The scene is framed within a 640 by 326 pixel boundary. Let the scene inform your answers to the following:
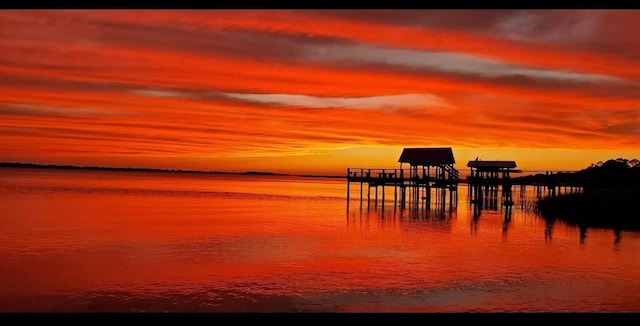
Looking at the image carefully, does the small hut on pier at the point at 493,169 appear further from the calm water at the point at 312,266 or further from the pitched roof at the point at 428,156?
the calm water at the point at 312,266

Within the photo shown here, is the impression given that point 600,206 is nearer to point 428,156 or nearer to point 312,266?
point 428,156

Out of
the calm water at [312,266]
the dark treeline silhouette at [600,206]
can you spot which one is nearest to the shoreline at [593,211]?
the dark treeline silhouette at [600,206]

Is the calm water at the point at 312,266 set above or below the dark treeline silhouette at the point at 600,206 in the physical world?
below

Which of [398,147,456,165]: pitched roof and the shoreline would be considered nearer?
the shoreline

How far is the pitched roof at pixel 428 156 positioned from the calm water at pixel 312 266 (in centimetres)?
1676

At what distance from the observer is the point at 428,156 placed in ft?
199

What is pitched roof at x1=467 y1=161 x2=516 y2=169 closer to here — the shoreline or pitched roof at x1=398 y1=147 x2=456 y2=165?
pitched roof at x1=398 y1=147 x2=456 y2=165

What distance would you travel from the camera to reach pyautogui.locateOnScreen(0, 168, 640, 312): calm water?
1809 centimetres

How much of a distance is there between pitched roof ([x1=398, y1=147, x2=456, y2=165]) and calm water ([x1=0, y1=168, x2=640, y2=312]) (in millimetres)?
16762

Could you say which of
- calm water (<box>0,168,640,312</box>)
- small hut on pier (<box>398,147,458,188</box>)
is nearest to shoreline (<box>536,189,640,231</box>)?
calm water (<box>0,168,640,312</box>)

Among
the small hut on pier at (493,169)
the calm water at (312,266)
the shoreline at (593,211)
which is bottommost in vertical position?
the calm water at (312,266)

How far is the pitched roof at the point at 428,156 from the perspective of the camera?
59.2 meters
